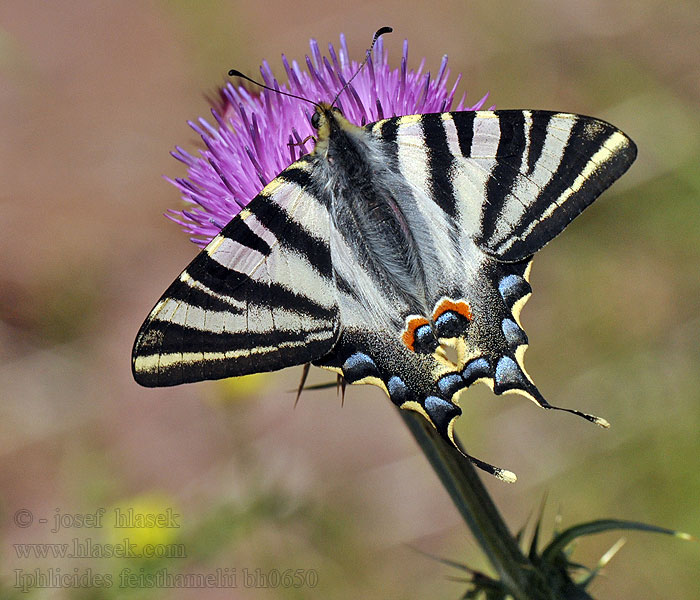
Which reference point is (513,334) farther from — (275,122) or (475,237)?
(275,122)

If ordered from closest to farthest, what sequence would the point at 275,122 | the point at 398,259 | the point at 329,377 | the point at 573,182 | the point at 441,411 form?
the point at 441,411 < the point at 573,182 < the point at 398,259 < the point at 275,122 < the point at 329,377

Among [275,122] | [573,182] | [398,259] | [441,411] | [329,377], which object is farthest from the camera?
[329,377]

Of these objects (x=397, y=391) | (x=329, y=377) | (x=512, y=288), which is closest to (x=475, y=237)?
(x=512, y=288)

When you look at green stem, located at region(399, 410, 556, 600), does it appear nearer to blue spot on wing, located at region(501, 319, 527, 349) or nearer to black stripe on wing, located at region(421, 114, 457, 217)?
blue spot on wing, located at region(501, 319, 527, 349)

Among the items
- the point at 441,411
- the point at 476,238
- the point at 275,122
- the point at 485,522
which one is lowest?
the point at 485,522

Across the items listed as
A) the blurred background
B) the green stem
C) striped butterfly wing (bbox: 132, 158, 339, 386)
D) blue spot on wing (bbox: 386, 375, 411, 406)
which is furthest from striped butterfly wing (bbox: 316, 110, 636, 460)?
the blurred background

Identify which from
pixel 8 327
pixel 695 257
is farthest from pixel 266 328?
pixel 8 327
